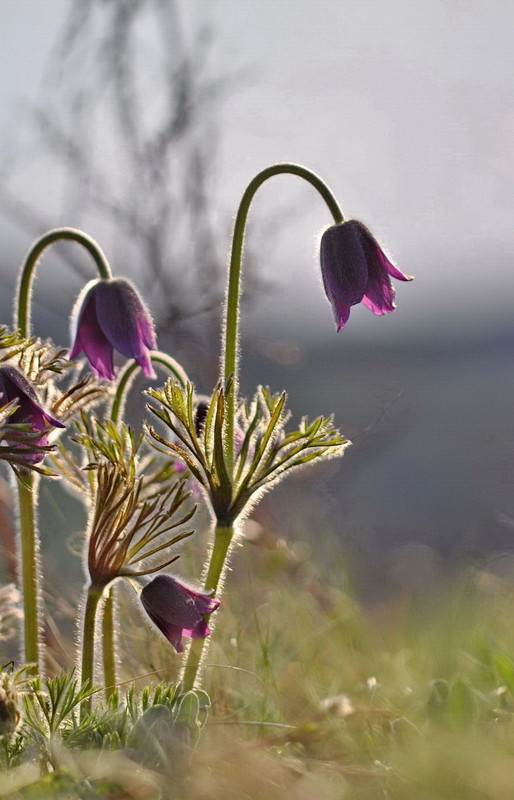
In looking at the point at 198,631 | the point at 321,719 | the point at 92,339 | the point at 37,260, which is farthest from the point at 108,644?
the point at 37,260

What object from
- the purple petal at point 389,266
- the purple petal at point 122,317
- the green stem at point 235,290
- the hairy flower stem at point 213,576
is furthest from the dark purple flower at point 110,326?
the purple petal at point 389,266

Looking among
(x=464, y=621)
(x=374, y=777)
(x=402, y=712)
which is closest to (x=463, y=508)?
(x=464, y=621)

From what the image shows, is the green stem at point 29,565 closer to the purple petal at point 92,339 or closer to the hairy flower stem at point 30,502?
the hairy flower stem at point 30,502

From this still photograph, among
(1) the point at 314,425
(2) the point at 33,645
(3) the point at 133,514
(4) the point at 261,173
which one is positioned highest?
(4) the point at 261,173

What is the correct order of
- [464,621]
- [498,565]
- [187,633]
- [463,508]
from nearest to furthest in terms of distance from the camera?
[187,633], [464,621], [498,565], [463,508]

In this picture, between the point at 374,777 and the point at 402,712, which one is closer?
the point at 374,777

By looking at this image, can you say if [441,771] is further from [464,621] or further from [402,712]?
[464,621]
